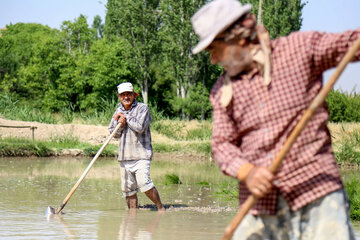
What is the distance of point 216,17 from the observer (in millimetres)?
2799

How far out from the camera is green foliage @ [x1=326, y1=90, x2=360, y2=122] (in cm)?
2619

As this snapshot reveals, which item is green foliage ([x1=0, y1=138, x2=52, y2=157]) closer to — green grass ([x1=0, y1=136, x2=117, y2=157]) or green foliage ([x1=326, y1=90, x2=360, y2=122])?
green grass ([x1=0, y1=136, x2=117, y2=157])

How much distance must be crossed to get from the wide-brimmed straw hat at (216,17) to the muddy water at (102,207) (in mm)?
3844

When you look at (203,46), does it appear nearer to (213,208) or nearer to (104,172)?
(213,208)

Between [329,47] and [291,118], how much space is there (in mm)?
333

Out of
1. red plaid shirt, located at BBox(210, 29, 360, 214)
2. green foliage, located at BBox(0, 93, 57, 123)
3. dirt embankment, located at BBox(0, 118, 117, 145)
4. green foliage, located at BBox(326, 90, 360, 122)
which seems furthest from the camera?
green foliage, located at BBox(326, 90, 360, 122)

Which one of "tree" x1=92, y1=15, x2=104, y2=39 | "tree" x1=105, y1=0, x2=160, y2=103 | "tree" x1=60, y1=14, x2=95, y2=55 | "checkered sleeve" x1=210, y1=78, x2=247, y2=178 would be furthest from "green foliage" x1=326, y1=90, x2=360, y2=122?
"tree" x1=92, y1=15, x2=104, y2=39

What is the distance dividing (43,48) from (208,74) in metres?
12.0

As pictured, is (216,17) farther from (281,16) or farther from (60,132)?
(281,16)

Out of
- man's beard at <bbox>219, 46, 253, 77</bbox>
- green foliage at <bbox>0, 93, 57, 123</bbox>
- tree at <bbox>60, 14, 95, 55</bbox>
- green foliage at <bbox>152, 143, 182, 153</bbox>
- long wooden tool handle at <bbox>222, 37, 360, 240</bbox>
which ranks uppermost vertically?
tree at <bbox>60, 14, 95, 55</bbox>

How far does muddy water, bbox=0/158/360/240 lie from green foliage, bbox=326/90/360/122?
13.1 m

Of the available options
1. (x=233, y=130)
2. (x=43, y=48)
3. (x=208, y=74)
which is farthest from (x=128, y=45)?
(x=233, y=130)

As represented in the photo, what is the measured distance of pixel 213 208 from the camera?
8688 millimetres

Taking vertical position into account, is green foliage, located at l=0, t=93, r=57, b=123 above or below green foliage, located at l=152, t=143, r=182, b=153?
above
